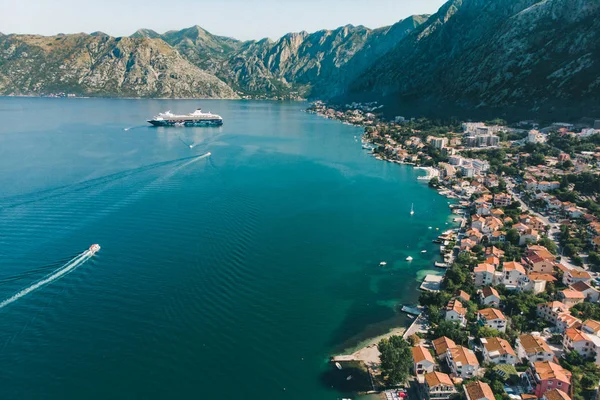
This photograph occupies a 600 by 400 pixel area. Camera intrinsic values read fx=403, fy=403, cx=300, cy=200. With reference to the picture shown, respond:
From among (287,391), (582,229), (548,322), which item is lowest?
(287,391)

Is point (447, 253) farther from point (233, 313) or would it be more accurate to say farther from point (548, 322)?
point (233, 313)

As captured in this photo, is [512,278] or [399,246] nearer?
[512,278]

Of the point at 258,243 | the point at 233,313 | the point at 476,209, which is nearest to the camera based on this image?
the point at 233,313

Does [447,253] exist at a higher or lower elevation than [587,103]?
lower

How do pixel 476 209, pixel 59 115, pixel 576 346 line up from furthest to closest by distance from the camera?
1. pixel 59 115
2. pixel 476 209
3. pixel 576 346

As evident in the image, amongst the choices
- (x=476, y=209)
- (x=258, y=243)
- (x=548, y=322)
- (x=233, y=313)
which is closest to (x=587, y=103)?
(x=476, y=209)

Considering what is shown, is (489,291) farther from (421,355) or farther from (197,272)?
(197,272)

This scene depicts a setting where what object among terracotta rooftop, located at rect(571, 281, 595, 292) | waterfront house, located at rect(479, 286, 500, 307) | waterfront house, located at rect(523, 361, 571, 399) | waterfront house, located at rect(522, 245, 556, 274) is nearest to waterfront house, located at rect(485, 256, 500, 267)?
waterfront house, located at rect(522, 245, 556, 274)
